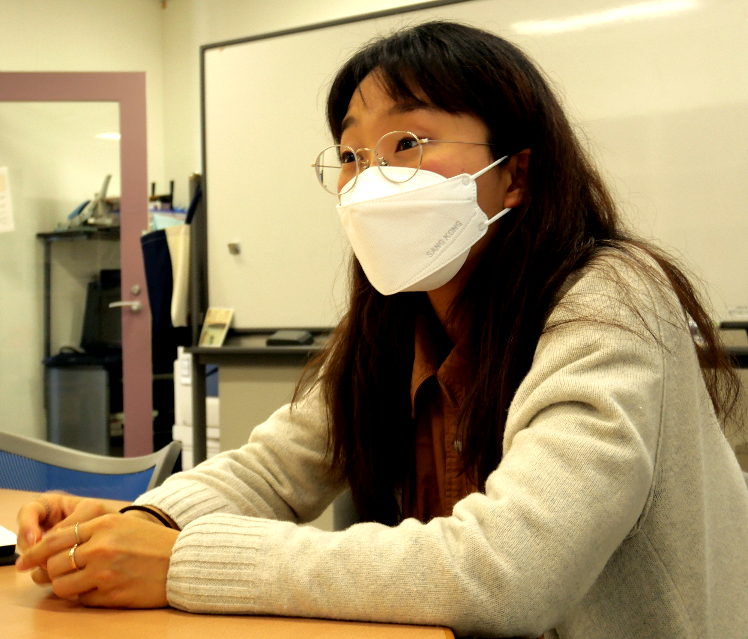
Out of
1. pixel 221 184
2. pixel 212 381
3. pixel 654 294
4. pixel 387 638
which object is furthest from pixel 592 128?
pixel 212 381

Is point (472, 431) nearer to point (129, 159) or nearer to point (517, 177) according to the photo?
point (517, 177)

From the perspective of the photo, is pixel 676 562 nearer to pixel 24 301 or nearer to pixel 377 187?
pixel 377 187

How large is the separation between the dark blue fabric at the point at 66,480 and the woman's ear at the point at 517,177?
85 cm

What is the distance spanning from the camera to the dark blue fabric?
131 cm

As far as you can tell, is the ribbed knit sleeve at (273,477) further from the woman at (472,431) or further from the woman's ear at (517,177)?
the woman's ear at (517,177)

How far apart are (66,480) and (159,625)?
94cm

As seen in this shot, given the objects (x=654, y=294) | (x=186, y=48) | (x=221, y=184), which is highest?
(x=186, y=48)

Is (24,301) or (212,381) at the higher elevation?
(24,301)

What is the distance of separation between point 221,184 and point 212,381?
50.7 inches

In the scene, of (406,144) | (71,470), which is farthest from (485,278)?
(71,470)

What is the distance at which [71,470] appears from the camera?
137 centimetres

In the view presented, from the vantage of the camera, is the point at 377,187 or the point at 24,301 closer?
the point at 377,187

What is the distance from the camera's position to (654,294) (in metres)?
0.72

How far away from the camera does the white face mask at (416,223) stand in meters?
0.88
